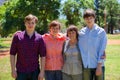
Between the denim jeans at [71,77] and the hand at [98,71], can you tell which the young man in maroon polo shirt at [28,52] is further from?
the hand at [98,71]

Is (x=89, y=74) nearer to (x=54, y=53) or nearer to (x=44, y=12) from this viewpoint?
(x=54, y=53)

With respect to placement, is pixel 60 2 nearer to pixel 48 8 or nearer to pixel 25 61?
pixel 48 8

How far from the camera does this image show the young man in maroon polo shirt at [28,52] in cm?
623

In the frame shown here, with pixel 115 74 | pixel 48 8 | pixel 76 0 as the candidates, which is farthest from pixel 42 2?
pixel 115 74

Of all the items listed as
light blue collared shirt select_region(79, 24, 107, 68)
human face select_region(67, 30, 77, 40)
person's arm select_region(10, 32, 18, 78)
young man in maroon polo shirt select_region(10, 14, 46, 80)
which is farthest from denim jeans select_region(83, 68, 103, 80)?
person's arm select_region(10, 32, 18, 78)

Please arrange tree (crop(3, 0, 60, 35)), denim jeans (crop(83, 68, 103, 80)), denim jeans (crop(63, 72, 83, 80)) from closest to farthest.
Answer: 1. denim jeans (crop(83, 68, 103, 80))
2. denim jeans (crop(63, 72, 83, 80))
3. tree (crop(3, 0, 60, 35))

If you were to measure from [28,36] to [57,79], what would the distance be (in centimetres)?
109

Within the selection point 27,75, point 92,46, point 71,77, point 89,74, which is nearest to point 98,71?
point 89,74

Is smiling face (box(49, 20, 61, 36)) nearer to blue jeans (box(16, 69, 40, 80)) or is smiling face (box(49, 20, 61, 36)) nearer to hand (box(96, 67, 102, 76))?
blue jeans (box(16, 69, 40, 80))

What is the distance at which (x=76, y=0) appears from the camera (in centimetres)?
3541

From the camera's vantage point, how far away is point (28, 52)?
6.24 meters

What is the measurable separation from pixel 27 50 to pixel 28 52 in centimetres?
4

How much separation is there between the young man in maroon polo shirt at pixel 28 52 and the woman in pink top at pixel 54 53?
1.01 feet

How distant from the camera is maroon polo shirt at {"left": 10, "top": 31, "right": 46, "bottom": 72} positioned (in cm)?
623
